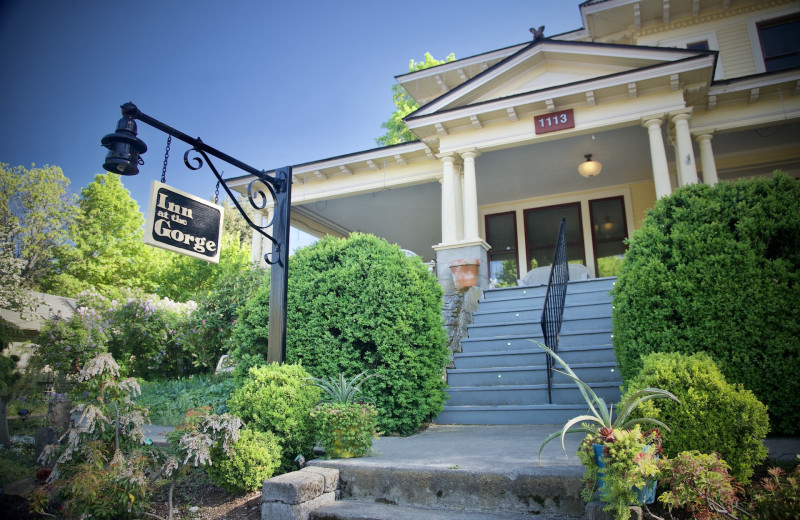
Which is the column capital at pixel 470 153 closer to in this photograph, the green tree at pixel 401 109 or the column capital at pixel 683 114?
the column capital at pixel 683 114

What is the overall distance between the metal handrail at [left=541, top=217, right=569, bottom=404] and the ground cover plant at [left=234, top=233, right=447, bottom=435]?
1.31 meters

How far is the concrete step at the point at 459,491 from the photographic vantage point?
2.84 meters

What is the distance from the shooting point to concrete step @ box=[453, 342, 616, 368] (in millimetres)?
6113

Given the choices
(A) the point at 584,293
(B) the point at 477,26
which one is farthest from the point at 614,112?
(B) the point at 477,26

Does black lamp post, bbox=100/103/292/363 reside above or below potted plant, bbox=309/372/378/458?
above

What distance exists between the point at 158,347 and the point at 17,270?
5.37m

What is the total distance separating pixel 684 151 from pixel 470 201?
3660mm

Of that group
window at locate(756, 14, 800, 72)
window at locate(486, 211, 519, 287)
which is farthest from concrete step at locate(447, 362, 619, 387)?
window at locate(756, 14, 800, 72)

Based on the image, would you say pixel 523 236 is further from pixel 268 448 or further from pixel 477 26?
pixel 268 448

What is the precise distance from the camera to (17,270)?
644 centimetres

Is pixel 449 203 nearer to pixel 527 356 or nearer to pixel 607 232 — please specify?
pixel 527 356

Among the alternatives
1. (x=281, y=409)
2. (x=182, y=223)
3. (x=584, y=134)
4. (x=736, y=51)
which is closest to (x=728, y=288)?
(x=281, y=409)

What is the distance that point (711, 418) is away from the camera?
2852 mm

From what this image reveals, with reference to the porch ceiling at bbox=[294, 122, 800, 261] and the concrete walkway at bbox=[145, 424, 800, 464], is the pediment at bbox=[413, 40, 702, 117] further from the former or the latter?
the concrete walkway at bbox=[145, 424, 800, 464]
